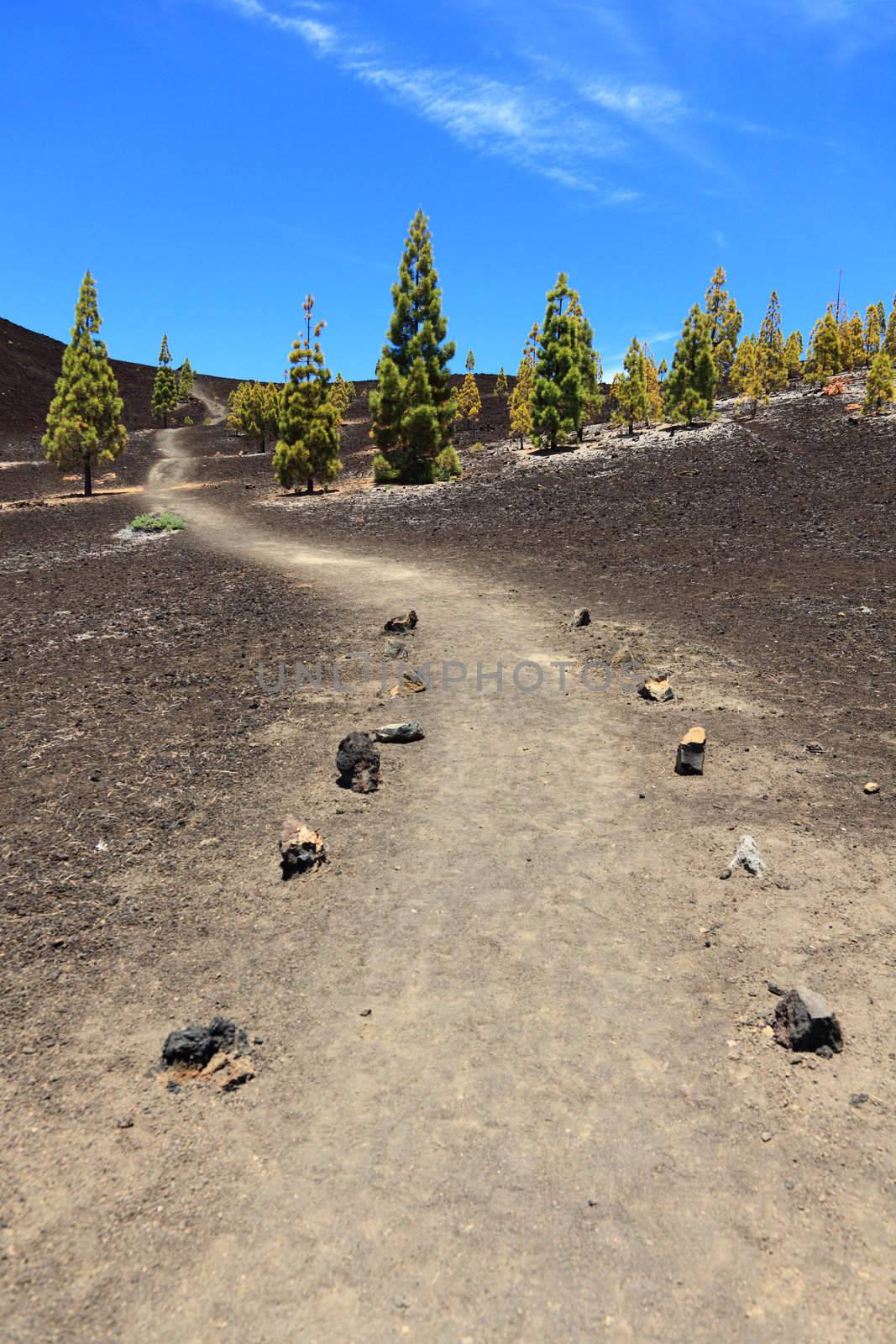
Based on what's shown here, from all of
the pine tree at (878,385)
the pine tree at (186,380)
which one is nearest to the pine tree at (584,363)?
the pine tree at (878,385)

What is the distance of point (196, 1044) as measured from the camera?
516cm

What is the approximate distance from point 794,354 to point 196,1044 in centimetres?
9721

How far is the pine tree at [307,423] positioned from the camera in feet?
124

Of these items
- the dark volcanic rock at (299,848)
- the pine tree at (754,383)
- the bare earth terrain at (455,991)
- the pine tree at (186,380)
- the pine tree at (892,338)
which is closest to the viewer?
the bare earth terrain at (455,991)

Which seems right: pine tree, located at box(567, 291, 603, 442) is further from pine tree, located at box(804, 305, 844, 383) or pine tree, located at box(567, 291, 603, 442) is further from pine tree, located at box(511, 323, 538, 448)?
pine tree, located at box(804, 305, 844, 383)

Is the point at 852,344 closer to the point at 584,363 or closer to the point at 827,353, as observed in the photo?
the point at 827,353

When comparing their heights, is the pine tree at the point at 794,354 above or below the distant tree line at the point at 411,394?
above

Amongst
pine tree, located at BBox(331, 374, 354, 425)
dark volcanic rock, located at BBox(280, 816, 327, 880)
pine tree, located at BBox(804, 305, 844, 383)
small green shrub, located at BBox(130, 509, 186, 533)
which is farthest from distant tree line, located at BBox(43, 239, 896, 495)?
pine tree, located at BBox(331, 374, 354, 425)

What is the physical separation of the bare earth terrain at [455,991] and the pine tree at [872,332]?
8757 cm

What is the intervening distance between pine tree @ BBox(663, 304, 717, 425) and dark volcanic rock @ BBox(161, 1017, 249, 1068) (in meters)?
43.6

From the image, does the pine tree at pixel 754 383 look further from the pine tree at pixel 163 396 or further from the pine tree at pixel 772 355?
the pine tree at pixel 163 396

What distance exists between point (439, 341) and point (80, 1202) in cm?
4147

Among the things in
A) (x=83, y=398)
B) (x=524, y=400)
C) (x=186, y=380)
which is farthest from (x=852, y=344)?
(x=186, y=380)

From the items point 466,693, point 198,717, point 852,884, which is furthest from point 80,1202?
point 466,693
